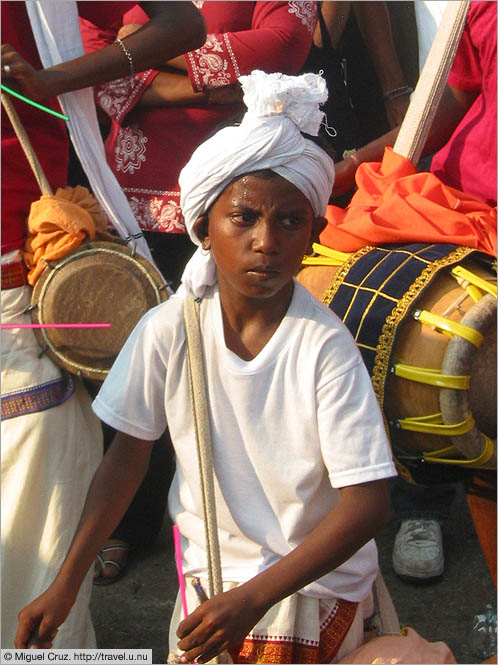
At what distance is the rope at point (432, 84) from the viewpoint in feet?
9.14

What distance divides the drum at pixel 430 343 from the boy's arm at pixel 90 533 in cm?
74

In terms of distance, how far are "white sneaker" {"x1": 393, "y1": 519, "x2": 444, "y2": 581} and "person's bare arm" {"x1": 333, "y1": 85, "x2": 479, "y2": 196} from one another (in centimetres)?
127

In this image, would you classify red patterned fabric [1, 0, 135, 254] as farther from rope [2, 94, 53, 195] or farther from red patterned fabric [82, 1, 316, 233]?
red patterned fabric [82, 1, 316, 233]

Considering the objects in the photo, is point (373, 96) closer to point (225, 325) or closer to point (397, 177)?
point (397, 177)

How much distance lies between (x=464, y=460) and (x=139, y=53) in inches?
59.9

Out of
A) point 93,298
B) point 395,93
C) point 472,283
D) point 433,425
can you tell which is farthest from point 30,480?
point 395,93

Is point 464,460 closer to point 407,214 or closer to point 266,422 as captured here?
point 407,214

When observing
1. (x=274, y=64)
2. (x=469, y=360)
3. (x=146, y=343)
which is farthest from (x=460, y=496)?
(x=146, y=343)

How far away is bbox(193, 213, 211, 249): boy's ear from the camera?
226cm

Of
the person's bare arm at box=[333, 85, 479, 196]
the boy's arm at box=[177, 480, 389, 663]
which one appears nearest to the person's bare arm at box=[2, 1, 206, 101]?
the person's bare arm at box=[333, 85, 479, 196]

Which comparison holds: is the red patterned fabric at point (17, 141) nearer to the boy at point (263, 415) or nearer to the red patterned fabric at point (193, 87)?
the red patterned fabric at point (193, 87)

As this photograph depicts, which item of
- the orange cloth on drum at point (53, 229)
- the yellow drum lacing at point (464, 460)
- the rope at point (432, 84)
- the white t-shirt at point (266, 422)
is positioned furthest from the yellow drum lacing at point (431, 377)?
the orange cloth on drum at point (53, 229)

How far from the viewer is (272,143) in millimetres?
2086

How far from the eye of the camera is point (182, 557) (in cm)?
234
